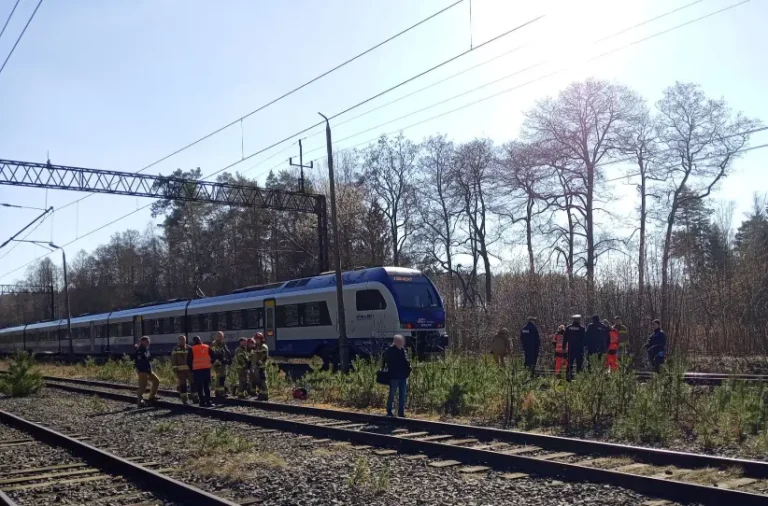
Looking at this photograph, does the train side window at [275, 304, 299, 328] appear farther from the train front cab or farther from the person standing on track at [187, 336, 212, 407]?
the person standing on track at [187, 336, 212, 407]

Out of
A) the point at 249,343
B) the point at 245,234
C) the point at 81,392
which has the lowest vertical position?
the point at 81,392

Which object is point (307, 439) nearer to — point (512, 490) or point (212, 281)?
point (512, 490)

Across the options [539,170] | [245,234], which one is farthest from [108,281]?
[539,170]

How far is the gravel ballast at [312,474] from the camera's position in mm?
7652

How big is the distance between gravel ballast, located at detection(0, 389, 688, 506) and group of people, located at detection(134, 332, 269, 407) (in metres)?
3.24

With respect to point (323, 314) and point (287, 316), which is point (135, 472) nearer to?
point (323, 314)

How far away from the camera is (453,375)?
15312mm

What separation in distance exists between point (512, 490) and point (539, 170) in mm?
29735

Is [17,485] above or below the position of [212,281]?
below

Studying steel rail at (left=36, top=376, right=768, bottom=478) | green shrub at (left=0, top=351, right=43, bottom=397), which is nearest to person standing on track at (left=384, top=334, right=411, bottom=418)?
steel rail at (left=36, top=376, right=768, bottom=478)

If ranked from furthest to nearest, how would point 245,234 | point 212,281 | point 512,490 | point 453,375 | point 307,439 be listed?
1. point 212,281
2. point 245,234
3. point 453,375
4. point 307,439
5. point 512,490

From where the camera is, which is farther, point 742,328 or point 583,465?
point 742,328

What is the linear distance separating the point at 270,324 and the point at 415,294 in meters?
6.08

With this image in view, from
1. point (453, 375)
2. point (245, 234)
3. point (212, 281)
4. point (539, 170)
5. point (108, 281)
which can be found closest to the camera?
point (453, 375)
